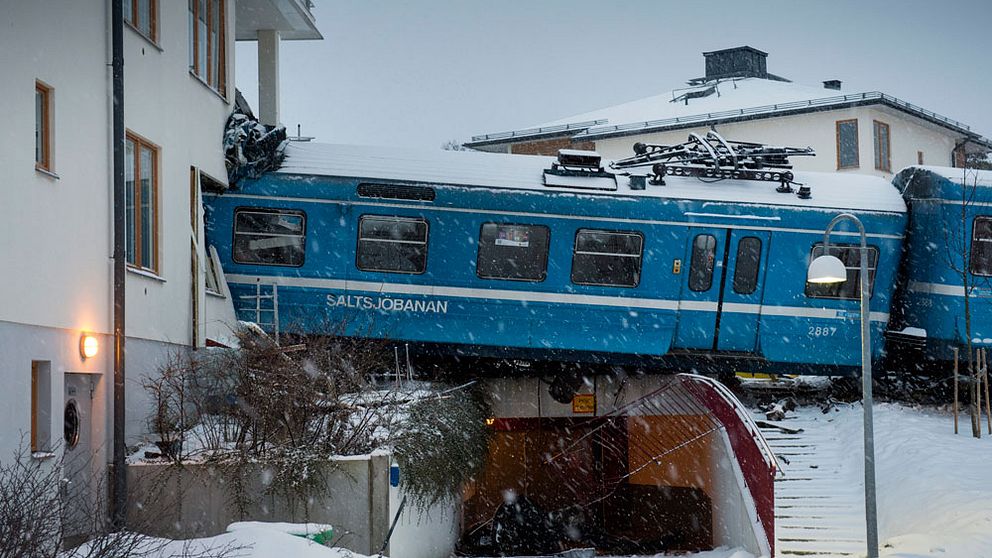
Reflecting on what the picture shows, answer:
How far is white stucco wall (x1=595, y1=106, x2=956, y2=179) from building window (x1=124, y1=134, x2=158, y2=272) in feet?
82.9

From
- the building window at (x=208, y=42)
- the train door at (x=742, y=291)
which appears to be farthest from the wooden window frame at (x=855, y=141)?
the building window at (x=208, y=42)

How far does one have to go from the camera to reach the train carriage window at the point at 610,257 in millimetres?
18656

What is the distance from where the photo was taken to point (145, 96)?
14.2 metres

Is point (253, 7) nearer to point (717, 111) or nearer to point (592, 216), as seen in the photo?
point (592, 216)

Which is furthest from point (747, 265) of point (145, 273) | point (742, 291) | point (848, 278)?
point (145, 273)

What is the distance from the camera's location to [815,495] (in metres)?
17.9

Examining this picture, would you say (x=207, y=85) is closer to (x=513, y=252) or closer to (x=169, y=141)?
(x=169, y=141)

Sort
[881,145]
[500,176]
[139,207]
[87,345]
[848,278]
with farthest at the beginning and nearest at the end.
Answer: [881,145] < [848,278] < [500,176] < [139,207] < [87,345]

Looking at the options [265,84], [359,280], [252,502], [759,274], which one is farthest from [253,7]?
[252,502]

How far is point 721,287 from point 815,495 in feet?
11.1

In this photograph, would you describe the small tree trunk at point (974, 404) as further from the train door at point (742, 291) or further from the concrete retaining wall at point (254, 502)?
the concrete retaining wall at point (254, 502)

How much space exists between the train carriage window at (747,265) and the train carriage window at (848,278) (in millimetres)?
903

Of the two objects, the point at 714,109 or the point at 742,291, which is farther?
the point at 714,109

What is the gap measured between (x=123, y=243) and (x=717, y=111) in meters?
28.3
